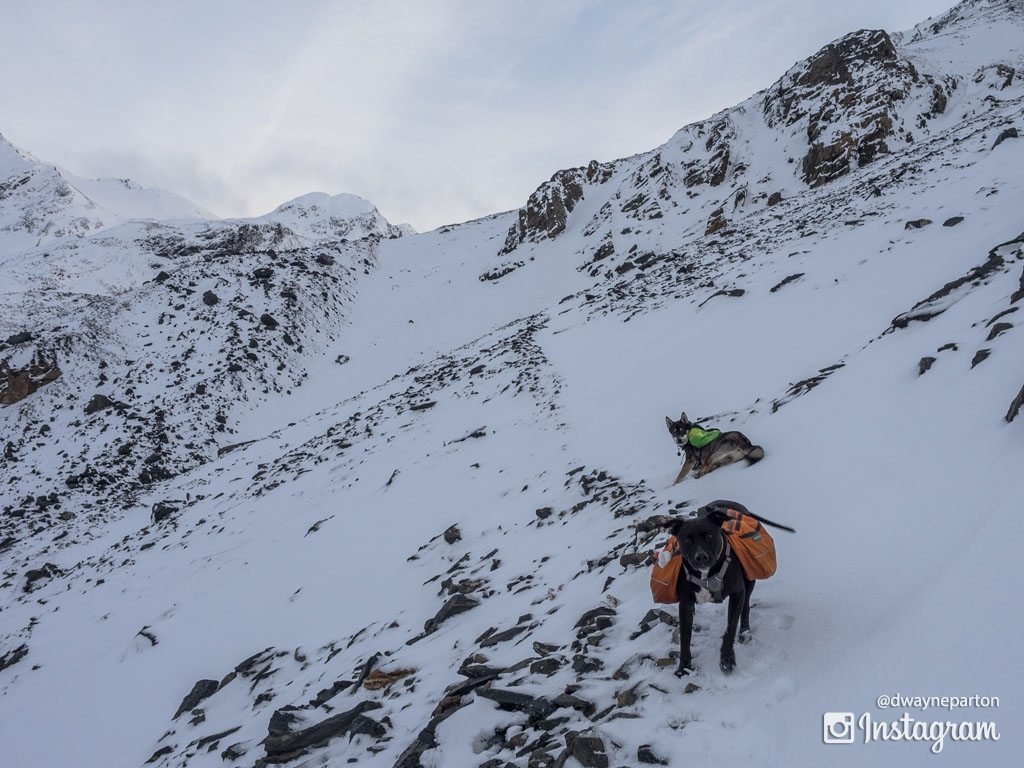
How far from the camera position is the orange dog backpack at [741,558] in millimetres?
3654

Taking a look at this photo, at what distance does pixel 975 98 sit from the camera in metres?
33.4

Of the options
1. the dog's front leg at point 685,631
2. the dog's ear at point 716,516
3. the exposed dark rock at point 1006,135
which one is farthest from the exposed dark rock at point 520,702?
the exposed dark rock at point 1006,135

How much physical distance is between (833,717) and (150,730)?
31.6 ft

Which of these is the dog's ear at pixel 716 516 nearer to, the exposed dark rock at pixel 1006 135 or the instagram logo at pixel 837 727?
the instagram logo at pixel 837 727

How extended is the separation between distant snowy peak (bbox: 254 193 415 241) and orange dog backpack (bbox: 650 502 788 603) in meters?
131

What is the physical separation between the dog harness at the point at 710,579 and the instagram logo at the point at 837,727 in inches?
33.4

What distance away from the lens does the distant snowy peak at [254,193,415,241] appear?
434 feet

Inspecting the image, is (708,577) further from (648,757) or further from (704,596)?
(648,757)

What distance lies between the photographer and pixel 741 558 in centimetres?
363

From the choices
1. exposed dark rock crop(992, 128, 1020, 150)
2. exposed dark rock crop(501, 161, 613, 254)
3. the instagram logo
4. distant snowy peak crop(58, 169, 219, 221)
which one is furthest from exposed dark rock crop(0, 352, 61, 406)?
distant snowy peak crop(58, 169, 219, 221)

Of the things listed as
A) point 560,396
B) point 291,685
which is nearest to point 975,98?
point 560,396

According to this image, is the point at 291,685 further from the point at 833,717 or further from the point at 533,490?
the point at 833,717

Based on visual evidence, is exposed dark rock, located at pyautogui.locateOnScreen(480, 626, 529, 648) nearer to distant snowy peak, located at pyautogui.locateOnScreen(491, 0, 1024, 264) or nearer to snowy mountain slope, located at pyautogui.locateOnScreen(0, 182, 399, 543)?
snowy mountain slope, located at pyautogui.locateOnScreen(0, 182, 399, 543)

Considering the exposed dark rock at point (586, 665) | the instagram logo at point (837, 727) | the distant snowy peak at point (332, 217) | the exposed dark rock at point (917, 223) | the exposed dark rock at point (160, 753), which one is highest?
the distant snowy peak at point (332, 217)
